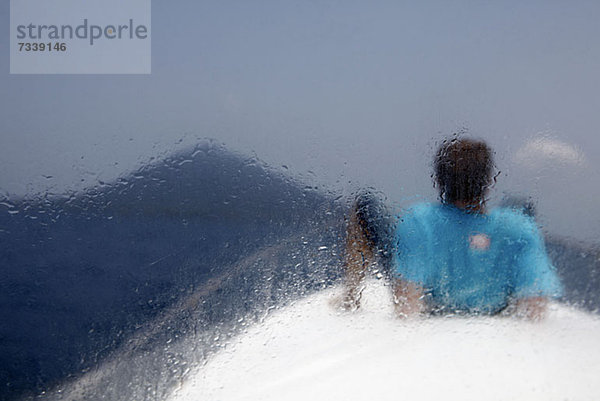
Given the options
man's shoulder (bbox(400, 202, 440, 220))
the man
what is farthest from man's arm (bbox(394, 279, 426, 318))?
man's shoulder (bbox(400, 202, 440, 220))

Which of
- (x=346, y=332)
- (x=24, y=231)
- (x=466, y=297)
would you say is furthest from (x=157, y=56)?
(x=466, y=297)

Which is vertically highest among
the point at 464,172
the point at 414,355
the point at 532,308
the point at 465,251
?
the point at 464,172

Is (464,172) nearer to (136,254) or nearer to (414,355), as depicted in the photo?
(414,355)

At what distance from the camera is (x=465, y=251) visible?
3.30ft

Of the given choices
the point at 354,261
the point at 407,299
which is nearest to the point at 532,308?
the point at 407,299

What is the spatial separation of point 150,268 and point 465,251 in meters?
0.64

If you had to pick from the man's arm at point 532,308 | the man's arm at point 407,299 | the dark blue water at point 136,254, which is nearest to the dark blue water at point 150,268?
the dark blue water at point 136,254

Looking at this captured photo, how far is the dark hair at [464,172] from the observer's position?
1.00 m

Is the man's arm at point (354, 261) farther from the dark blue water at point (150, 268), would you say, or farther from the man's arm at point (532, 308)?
the man's arm at point (532, 308)

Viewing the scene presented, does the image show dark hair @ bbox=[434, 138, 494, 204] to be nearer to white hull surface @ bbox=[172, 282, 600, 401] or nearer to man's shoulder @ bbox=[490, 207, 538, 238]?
man's shoulder @ bbox=[490, 207, 538, 238]

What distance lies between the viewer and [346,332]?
0.98 m

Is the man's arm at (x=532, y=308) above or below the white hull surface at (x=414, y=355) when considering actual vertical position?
above

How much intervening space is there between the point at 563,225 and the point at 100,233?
3.06ft

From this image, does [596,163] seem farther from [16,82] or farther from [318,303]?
[16,82]
